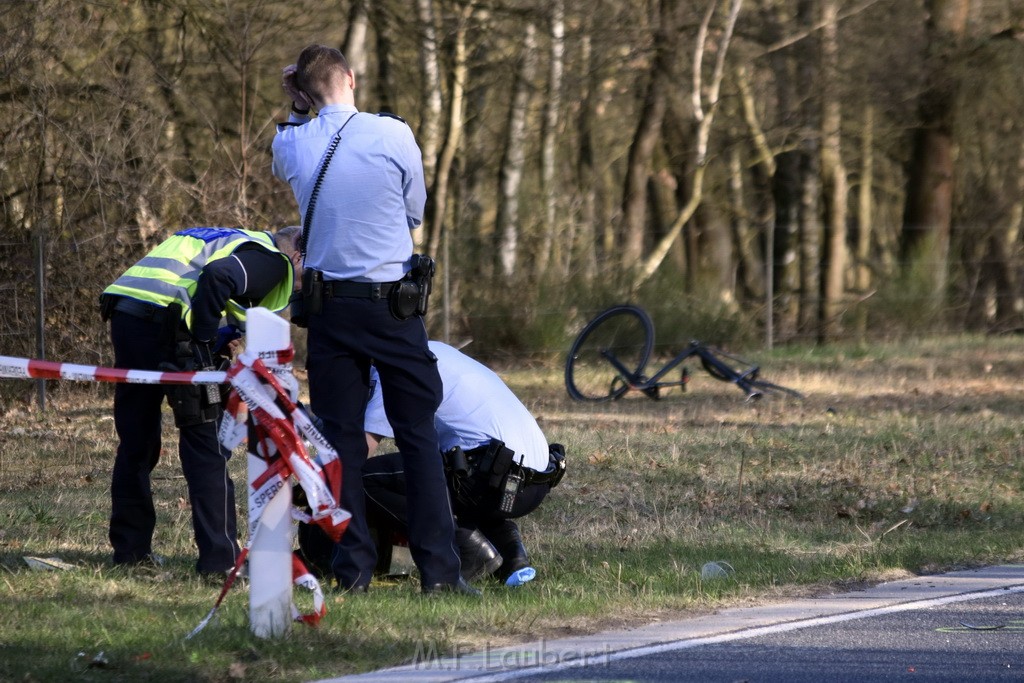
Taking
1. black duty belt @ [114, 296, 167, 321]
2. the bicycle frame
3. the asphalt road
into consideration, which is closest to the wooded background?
the bicycle frame

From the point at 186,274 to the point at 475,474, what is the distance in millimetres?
1491

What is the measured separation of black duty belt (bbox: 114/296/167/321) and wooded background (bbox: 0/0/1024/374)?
7.86 meters

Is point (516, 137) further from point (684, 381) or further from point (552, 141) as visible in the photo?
point (684, 381)

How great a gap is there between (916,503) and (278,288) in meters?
4.41

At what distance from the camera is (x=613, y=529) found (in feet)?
26.0

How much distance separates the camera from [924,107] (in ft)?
78.7

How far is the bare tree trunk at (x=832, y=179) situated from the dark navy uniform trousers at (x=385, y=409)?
53.8 ft

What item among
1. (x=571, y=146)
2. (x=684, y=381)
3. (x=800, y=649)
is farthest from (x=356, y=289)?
(x=571, y=146)

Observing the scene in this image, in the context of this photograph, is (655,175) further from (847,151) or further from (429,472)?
(429,472)

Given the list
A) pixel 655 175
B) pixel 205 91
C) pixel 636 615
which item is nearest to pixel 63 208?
pixel 205 91

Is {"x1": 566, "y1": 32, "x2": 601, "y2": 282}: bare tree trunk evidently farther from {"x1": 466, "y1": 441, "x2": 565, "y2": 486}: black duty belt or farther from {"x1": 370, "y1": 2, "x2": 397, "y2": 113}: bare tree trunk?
{"x1": 466, "y1": 441, "x2": 565, "y2": 486}: black duty belt

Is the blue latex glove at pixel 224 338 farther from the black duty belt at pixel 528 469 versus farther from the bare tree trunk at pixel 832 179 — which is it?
the bare tree trunk at pixel 832 179

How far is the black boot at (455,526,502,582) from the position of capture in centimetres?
639

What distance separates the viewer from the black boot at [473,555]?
639cm
